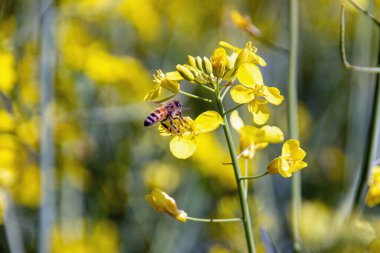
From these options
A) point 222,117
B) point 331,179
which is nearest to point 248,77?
point 222,117

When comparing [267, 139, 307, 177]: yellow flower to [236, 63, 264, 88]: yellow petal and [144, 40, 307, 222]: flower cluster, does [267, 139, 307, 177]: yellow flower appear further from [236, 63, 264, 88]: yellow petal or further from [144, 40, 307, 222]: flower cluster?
[236, 63, 264, 88]: yellow petal

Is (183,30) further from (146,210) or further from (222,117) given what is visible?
(222,117)

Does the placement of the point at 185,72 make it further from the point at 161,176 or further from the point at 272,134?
the point at 161,176

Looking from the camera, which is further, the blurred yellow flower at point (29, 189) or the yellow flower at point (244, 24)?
the blurred yellow flower at point (29, 189)

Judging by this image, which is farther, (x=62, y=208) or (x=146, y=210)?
(x=146, y=210)

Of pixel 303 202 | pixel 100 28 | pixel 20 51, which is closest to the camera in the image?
pixel 20 51

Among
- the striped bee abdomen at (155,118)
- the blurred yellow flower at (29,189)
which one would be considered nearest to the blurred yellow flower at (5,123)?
the blurred yellow flower at (29,189)

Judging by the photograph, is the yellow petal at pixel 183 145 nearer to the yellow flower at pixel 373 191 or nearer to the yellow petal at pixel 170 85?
the yellow petal at pixel 170 85
